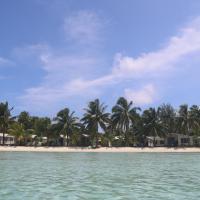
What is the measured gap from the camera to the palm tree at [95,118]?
269 ft

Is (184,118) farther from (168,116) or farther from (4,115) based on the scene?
(4,115)

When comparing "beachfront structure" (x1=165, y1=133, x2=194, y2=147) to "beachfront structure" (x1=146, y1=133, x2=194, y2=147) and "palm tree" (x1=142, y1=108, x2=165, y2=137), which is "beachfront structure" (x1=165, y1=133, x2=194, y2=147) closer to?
"beachfront structure" (x1=146, y1=133, x2=194, y2=147)

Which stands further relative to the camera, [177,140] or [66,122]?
[177,140]

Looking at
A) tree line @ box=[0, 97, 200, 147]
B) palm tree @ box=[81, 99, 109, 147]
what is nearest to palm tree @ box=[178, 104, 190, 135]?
tree line @ box=[0, 97, 200, 147]

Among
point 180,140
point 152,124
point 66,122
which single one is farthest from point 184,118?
point 66,122

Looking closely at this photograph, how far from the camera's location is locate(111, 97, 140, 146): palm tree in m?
84.8

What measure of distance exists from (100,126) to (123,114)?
5.61m

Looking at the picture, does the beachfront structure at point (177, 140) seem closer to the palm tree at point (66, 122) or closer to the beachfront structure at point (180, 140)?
the beachfront structure at point (180, 140)

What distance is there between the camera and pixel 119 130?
3447 inches

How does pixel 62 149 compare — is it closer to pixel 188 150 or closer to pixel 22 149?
pixel 22 149

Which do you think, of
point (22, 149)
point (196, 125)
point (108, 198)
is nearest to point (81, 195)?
point (108, 198)

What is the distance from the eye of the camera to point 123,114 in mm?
84750

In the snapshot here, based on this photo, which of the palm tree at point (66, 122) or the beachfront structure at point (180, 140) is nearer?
the palm tree at point (66, 122)

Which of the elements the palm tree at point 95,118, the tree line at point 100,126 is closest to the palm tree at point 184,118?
the tree line at point 100,126
